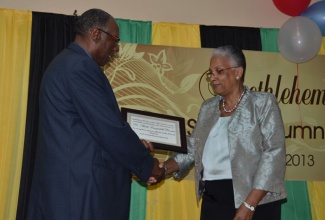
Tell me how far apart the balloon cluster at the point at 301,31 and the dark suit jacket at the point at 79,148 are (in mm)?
2886

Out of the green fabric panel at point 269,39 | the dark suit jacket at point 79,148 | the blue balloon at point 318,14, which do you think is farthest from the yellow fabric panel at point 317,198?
the dark suit jacket at point 79,148

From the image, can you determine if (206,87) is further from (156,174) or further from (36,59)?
(156,174)

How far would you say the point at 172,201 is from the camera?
4602 millimetres

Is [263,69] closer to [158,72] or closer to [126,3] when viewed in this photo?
[158,72]

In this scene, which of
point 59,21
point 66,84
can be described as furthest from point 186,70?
point 66,84

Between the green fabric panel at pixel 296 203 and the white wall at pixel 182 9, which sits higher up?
the white wall at pixel 182 9

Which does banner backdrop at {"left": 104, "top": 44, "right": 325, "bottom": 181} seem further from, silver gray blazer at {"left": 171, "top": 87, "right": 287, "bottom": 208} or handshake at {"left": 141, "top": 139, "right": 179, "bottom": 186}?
silver gray blazer at {"left": 171, "top": 87, "right": 287, "bottom": 208}

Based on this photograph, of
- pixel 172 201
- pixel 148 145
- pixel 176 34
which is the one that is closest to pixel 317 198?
pixel 172 201

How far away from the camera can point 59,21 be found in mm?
4688

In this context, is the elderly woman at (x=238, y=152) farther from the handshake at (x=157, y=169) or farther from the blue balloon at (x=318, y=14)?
the blue balloon at (x=318, y=14)

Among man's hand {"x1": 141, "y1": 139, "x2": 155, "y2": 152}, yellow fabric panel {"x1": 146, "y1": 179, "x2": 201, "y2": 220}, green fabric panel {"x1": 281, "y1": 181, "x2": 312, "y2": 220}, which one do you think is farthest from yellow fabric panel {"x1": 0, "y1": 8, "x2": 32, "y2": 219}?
green fabric panel {"x1": 281, "y1": 181, "x2": 312, "y2": 220}

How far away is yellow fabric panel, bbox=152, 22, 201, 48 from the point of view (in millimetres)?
4926

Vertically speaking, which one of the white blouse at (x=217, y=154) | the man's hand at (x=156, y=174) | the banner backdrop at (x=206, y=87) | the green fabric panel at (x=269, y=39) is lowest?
the man's hand at (x=156, y=174)

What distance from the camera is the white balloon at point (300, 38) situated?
4488 millimetres
